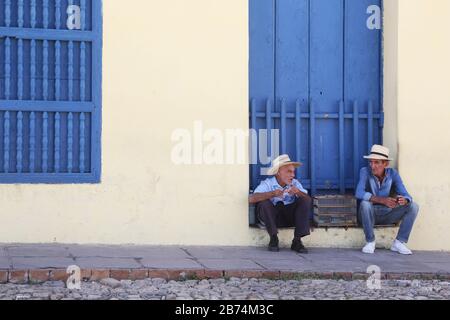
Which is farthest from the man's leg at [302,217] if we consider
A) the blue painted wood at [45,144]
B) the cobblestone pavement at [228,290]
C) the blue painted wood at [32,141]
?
the blue painted wood at [32,141]

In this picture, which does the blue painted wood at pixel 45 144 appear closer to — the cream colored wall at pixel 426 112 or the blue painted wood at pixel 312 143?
the blue painted wood at pixel 312 143

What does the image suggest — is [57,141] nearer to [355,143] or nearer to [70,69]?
[70,69]

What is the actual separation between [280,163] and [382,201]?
46.7 inches

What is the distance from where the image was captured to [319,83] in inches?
350

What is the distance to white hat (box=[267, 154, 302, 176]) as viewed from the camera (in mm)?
8141

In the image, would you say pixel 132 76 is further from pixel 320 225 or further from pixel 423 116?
pixel 423 116

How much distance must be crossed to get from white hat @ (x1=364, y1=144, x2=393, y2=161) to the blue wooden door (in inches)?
18.3

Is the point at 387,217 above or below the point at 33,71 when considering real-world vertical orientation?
below

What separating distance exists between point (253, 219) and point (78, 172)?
197cm

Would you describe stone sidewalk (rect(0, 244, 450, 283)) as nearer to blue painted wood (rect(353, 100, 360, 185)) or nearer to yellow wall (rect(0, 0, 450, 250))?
yellow wall (rect(0, 0, 450, 250))

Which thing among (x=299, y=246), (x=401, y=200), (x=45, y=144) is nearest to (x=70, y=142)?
(x=45, y=144)

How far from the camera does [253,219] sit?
8.46m
